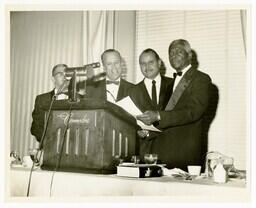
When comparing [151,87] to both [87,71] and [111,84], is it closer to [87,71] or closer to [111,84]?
[111,84]

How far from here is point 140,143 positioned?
225 cm

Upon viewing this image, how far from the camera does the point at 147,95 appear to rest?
2270 mm

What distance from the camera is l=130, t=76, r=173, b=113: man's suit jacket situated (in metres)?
2.26

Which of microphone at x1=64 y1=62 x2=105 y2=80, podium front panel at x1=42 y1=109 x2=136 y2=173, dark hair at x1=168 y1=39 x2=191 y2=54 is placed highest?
dark hair at x1=168 y1=39 x2=191 y2=54

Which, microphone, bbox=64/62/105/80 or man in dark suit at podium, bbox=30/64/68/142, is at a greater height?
microphone, bbox=64/62/105/80

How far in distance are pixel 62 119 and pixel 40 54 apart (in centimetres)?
35

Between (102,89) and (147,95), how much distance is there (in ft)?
0.72

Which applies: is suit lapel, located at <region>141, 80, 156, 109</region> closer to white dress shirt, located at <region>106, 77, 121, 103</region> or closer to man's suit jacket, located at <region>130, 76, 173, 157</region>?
man's suit jacket, located at <region>130, 76, 173, 157</region>

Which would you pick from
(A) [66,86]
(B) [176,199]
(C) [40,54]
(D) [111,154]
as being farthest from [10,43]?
(B) [176,199]

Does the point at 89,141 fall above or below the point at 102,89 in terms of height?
below

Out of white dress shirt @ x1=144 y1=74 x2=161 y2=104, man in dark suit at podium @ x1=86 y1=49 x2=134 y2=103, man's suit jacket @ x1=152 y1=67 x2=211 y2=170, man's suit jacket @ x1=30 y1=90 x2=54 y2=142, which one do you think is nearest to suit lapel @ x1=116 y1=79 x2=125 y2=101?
man in dark suit at podium @ x1=86 y1=49 x2=134 y2=103

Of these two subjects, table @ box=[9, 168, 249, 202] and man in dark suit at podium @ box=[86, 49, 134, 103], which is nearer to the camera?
table @ box=[9, 168, 249, 202]

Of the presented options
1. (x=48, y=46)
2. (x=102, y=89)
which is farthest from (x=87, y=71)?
(x=48, y=46)
